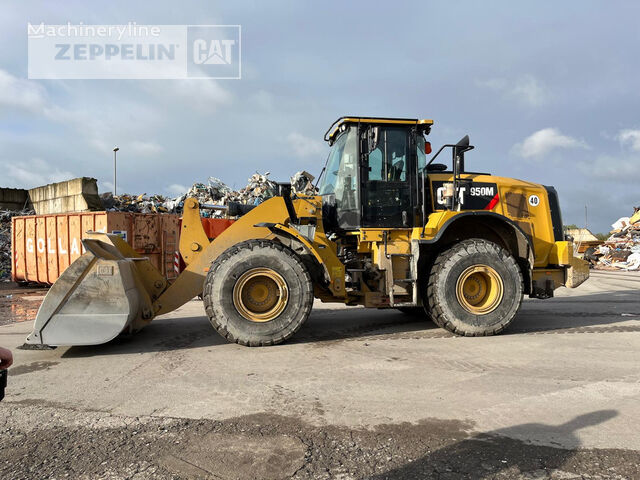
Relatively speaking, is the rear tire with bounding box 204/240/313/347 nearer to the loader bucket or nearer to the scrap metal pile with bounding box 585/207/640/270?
the loader bucket

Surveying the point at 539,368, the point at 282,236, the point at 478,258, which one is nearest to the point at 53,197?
the point at 282,236

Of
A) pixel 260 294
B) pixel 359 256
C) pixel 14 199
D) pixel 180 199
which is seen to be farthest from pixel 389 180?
pixel 14 199

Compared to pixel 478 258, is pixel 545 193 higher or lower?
higher

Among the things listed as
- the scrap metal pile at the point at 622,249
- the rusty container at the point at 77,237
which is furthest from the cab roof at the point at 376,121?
the scrap metal pile at the point at 622,249

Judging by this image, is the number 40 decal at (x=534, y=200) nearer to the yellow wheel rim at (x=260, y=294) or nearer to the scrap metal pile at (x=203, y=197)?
the yellow wheel rim at (x=260, y=294)

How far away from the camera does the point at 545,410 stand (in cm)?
321

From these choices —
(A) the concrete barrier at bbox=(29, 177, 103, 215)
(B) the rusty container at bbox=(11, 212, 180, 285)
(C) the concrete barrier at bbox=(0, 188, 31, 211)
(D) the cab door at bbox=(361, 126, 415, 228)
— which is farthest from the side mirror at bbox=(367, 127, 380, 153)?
(C) the concrete barrier at bbox=(0, 188, 31, 211)

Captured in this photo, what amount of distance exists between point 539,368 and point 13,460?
432 centimetres

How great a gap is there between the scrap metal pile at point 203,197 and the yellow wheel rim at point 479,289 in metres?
13.0

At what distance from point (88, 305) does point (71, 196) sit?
51.8 ft

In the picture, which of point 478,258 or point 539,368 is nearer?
point 539,368

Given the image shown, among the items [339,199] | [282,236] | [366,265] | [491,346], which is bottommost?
[491,346]

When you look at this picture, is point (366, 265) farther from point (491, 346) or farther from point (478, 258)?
point (491, 346)

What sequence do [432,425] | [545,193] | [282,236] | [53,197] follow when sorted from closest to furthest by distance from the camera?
[432,425] → [282,236] → [545,193] → [53,197]
